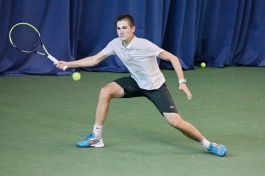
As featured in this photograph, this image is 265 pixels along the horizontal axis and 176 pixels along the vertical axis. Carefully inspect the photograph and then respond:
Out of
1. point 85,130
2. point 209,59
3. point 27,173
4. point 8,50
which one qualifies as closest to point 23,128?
point 85,130

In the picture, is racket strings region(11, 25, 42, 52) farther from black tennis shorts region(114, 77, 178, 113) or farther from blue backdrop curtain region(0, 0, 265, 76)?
black tennis shorts region(114, 77, 178, 113)

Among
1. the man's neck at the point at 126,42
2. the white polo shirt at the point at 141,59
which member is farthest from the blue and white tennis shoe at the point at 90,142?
the man's neck at the point at 126,42

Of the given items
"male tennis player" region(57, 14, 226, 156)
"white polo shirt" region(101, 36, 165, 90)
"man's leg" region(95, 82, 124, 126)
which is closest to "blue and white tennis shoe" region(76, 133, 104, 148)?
"male tennis player" region(57, 14, 226, 156)

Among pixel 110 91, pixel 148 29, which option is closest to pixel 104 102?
pixel 110 91

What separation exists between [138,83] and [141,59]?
0.24 metres

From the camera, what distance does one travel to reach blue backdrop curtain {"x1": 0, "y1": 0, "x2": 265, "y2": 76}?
9445 millimetres

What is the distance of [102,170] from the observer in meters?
4.77

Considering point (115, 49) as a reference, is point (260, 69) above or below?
below

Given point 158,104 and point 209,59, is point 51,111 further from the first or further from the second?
point 209,59

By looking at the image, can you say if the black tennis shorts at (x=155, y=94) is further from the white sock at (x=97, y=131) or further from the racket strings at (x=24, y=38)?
the racket strings at (x=24, y=38)

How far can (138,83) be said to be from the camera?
5613mm

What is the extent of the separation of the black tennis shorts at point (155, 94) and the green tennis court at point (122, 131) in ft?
1.19

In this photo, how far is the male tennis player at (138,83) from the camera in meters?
5.37

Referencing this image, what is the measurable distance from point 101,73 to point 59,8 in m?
1.25
